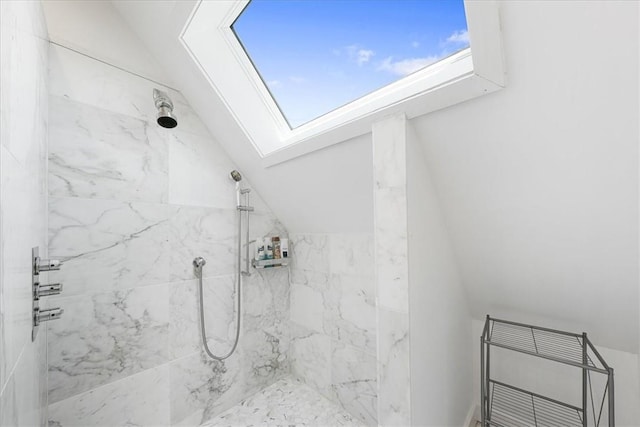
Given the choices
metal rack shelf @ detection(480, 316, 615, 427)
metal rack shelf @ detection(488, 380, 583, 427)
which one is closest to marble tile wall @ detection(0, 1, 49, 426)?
metal rack shelf @ detection(480, 316, 615, 427)

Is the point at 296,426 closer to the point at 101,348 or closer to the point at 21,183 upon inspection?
the point at 101,348

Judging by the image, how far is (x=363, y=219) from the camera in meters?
1.57

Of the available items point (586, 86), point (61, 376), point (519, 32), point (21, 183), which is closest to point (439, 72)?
point (519, 32)

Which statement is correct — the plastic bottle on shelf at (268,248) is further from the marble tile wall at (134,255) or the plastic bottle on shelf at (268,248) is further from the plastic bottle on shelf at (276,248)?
the marble tile wall at (134,255)

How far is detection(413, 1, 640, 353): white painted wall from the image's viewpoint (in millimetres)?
682

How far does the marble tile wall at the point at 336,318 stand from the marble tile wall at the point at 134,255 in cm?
42

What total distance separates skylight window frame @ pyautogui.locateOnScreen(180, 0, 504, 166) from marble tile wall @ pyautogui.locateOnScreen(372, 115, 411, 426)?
0.12 metres

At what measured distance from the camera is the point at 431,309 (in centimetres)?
114

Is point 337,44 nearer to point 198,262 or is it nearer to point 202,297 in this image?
point 198,262

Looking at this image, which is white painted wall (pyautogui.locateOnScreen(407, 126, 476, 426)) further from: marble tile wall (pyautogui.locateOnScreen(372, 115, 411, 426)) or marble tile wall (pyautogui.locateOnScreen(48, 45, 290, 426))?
marble tile wall (pyautogui.locateOnScreen(48, 45, 290, 426))

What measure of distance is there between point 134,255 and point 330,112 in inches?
51.8

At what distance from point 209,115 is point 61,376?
1506 mm

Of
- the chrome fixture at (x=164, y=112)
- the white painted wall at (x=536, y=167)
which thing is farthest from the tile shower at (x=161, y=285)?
the white painted wall at (x=536, y=167)

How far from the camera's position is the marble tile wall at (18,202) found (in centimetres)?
50
